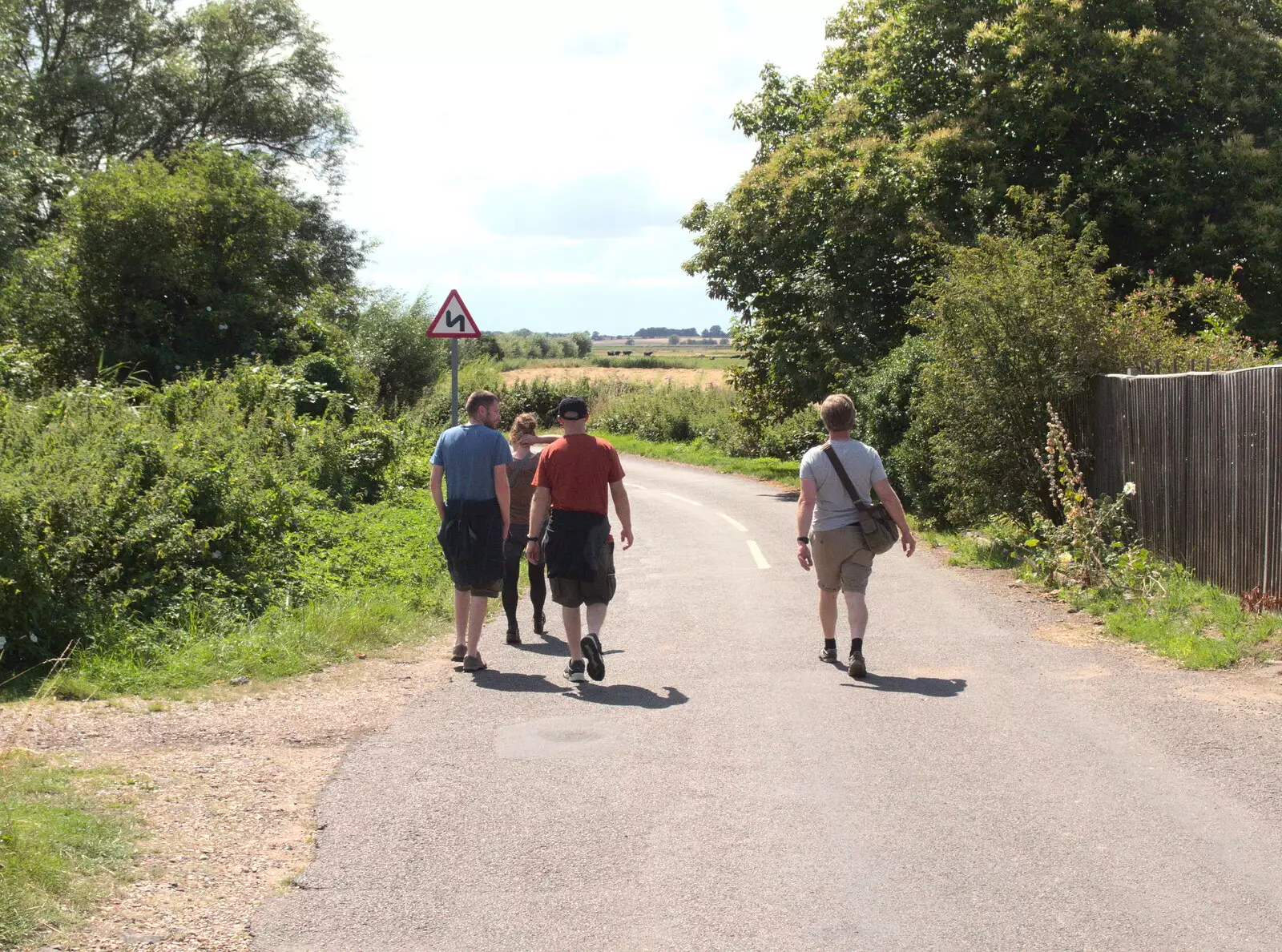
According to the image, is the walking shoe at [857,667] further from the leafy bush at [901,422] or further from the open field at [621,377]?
the open field at [621,377]

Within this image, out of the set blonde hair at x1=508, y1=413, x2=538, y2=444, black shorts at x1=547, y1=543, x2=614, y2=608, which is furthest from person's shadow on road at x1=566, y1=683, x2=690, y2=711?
blonde hair at x1=508, y1=413, x2=538, y2=444

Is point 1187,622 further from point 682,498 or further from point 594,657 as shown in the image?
point 682,498

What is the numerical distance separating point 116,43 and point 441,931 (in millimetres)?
36052

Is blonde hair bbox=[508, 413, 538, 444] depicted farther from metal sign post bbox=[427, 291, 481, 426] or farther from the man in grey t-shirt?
metal sign post bbox=[427, 291, 481, 426]

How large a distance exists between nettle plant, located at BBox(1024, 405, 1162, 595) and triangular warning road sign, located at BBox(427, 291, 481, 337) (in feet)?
21.1

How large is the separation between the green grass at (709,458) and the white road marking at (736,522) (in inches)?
241

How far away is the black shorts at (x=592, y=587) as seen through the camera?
8.27 meters

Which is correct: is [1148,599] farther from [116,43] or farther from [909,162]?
[116,43]

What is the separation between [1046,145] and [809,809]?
1800 centimetres

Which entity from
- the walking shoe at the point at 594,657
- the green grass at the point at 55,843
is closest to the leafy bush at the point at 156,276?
the walking shoe at the point at 594,657

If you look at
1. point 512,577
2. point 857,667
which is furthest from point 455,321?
point 857,667

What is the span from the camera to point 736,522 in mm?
19453

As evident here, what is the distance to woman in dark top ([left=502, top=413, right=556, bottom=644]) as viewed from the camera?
997cm

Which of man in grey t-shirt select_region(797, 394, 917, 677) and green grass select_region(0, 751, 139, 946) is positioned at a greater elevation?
man in grey t-shirt select_region(797, 394, 917, 677)
